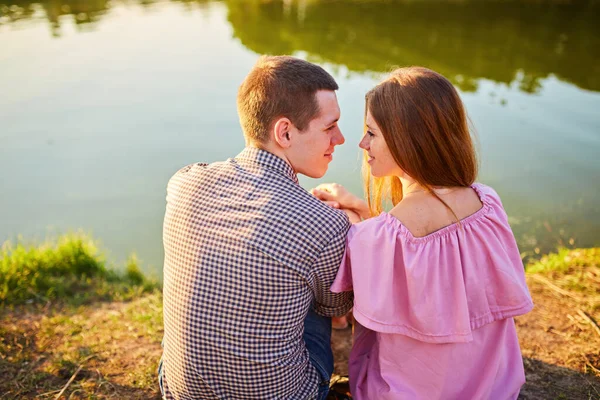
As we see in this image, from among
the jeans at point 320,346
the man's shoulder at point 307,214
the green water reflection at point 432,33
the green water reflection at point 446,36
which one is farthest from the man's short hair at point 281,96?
the green water reflection at point 432,33

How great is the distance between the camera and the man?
194cm

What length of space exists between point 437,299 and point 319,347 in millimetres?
615


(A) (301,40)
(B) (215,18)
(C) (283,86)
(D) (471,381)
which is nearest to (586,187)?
(D) (471,381)

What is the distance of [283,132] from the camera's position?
2.30 meters

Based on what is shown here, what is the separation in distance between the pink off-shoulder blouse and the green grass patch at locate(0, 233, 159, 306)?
2229 millimetres

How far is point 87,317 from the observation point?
342 cm

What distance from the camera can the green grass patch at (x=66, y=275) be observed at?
3682 millimetres

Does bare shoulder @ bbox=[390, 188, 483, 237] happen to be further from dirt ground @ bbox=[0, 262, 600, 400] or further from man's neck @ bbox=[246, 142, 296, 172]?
dirt ground @ bbox=[0, 262, 600, 400]

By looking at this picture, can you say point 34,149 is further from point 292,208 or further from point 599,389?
point 599,389

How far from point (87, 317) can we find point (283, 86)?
212 cm

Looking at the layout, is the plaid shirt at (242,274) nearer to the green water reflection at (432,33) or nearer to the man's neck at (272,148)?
the man's neck at (272,148)

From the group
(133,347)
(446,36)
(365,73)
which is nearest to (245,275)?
(133,347)

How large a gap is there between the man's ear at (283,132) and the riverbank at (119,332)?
136 cm

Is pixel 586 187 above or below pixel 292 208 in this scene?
below
